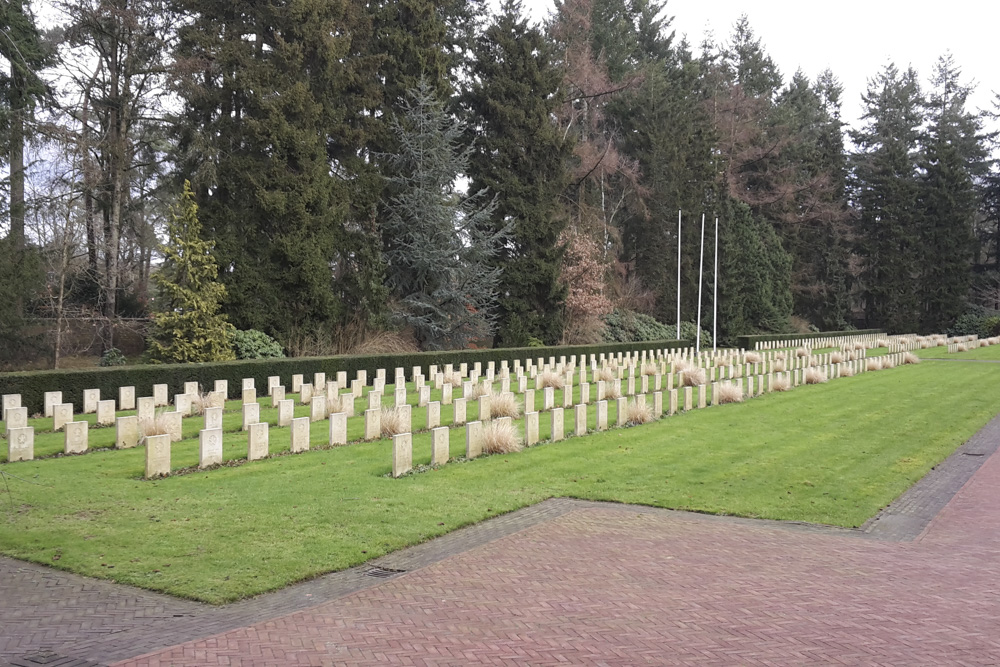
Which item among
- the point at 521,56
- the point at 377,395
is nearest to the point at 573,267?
the point at 521,56

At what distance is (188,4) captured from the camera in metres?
29.9

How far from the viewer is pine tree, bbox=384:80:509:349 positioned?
3394cm

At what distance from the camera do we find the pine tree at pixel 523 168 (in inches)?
1490

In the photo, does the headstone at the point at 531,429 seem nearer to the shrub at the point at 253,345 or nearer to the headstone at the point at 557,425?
the headstone at the point at 557,425

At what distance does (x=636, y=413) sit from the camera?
17.0 meters

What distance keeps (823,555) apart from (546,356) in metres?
23.5

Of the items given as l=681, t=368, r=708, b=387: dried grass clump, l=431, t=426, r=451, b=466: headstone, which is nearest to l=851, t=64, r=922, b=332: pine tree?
l=681, t=368, r=708, b=387: dried grass clump

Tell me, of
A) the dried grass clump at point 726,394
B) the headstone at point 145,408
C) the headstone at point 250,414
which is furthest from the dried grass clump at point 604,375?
the headstone at point 145,408

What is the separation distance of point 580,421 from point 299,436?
5148mm

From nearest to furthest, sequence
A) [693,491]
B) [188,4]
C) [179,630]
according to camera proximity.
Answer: [179,630]
[693,491]
[188,4]

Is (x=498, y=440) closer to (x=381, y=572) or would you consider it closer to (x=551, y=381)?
(x=381, y=572)

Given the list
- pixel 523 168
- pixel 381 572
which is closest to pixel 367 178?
pixel 523 168

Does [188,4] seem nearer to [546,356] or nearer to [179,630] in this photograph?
[546,356]

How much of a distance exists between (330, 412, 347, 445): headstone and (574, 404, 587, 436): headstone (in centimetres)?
421
